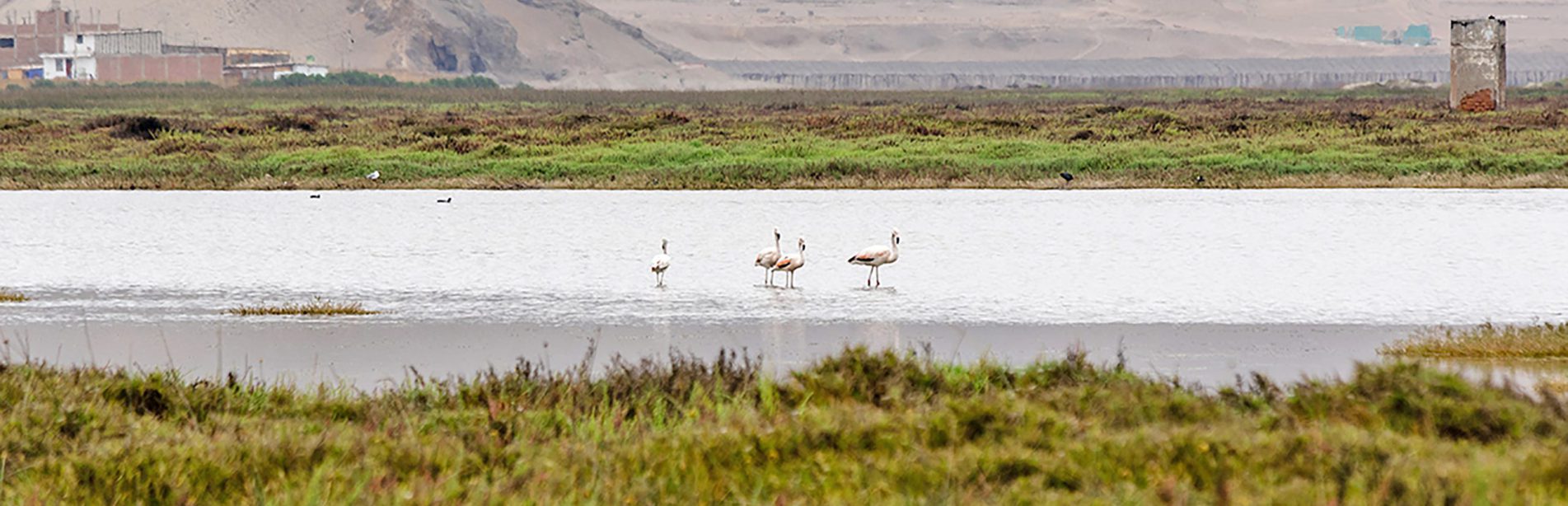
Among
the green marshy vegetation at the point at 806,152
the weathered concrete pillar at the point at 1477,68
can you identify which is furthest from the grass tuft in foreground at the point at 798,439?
the weathered concrete pillar at the point at 1477,68

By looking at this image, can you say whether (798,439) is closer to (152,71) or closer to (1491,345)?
(1491,345)

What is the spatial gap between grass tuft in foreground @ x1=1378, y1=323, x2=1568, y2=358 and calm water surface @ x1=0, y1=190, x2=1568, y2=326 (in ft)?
5.59

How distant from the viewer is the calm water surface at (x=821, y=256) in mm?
16531

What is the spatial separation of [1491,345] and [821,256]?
1005 cm

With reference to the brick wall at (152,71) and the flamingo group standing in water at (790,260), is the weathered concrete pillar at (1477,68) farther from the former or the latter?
the brick wall at (152,71)

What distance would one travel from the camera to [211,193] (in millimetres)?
35812

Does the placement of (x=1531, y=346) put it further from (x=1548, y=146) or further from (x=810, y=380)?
(x=1548, y=146)

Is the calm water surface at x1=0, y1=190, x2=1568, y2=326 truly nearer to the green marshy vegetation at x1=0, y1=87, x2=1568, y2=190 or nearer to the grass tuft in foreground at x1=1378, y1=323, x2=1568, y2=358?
the grass tuft in foreground at x1=1378, y1=323, x2=1568, y2=358

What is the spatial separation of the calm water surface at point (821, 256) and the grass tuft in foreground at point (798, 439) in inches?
233

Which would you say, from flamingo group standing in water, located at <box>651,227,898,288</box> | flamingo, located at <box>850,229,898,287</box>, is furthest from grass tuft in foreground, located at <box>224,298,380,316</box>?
flamingo, located at <box>850,229,898,287</box>

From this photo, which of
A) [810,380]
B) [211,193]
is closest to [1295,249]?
[810,380]

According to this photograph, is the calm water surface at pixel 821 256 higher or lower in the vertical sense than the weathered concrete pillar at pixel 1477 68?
lower

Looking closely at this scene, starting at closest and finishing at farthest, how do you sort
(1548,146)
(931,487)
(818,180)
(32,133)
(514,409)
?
(931,487), (514,409), (818,180), (1548,146), (32,133)

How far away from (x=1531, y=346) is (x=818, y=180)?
85.1 ft
